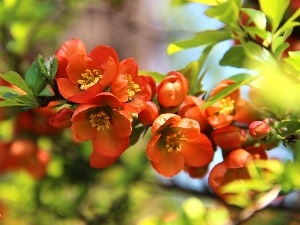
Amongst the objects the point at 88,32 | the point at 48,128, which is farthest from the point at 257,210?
the point at 88,32

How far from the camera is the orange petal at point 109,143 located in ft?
3.06

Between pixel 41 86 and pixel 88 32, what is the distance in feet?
4.42

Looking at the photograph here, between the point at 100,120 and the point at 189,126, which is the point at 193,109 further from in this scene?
the point at 100,120

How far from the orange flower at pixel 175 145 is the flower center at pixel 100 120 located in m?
0.07

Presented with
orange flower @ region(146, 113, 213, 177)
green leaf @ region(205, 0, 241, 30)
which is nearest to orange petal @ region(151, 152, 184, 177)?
orange flower @ region(146, 113, 213, 177)

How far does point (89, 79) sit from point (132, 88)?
0.06 m

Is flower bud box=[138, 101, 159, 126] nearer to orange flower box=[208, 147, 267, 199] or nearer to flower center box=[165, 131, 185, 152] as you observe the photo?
flower center box=[165, 131, 185, 152]

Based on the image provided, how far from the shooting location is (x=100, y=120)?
3.03ft

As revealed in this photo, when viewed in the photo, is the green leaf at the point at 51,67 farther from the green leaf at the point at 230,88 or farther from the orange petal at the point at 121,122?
the green leaf at the point at 230,88

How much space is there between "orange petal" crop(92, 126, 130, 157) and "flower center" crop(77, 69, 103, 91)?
0.07 m

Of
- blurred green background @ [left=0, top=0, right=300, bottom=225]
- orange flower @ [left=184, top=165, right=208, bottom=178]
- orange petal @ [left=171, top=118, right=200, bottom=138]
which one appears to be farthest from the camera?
blurred green background @ [left=0, top=0, right=300, bottom=225]

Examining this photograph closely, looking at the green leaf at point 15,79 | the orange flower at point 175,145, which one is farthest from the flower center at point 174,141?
the green leaf at point 15,79

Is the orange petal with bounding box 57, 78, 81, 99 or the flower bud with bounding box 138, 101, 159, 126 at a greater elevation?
the orange petal with bounding box 57, 78, 81, 99

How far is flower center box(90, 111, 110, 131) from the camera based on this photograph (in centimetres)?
92
